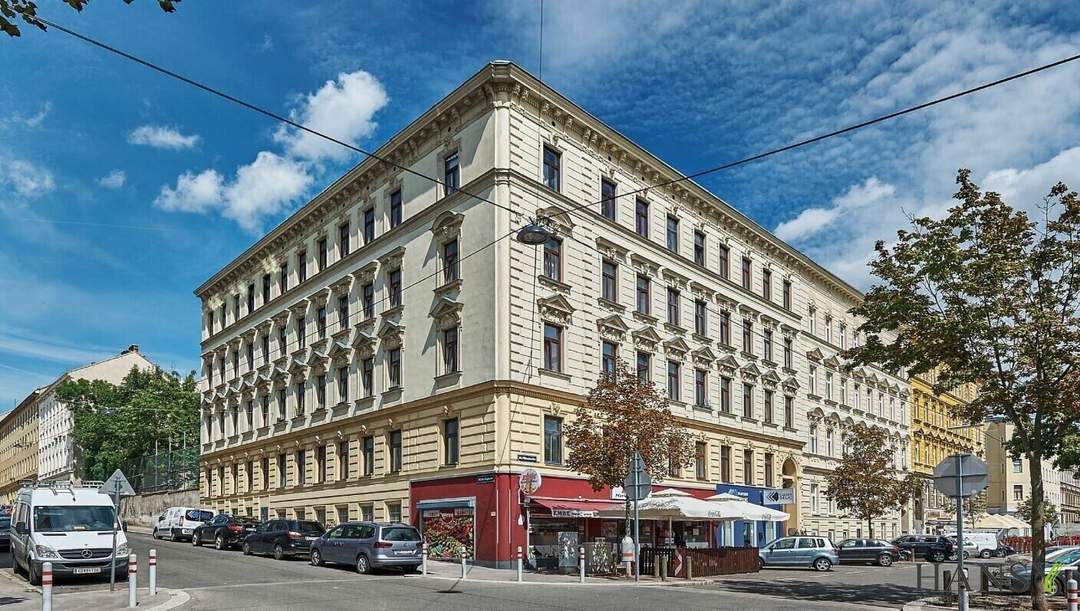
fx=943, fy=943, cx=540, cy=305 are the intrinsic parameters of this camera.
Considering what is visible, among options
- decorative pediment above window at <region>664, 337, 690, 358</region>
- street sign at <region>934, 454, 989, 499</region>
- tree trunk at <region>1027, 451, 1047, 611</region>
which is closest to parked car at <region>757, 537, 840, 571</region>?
decorative pediment above window at <region>664, 337, 690, 358</region>

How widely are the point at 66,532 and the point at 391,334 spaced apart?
1568cm

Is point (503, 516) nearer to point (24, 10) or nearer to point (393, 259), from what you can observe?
point (393, 259)

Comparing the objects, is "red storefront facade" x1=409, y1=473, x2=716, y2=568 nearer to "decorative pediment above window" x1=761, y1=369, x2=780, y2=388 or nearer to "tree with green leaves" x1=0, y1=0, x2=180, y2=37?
"decorative pediment above window" x1=761, y1=369, x2=780, y2=388

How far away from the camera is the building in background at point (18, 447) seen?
111062 millimetres

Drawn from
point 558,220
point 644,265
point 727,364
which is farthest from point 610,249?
point 727,364

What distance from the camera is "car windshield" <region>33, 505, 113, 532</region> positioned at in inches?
883

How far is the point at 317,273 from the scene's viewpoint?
43125mm

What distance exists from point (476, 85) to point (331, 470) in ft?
58.5

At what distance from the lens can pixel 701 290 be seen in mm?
41500

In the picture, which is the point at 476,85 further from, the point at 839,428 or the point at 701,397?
the point at 839,428

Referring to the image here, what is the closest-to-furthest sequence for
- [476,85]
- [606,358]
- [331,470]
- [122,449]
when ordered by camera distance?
[476,85] < [606,358] < [331,470] < [122,449]

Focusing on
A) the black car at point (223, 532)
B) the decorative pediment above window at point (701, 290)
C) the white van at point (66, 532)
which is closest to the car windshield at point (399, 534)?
the white van at point (66, 532)

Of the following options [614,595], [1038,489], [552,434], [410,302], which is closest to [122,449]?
[410,302]

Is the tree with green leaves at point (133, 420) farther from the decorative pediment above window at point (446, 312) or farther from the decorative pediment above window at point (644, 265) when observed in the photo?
the decorative pediment above window at point (644, 265)
